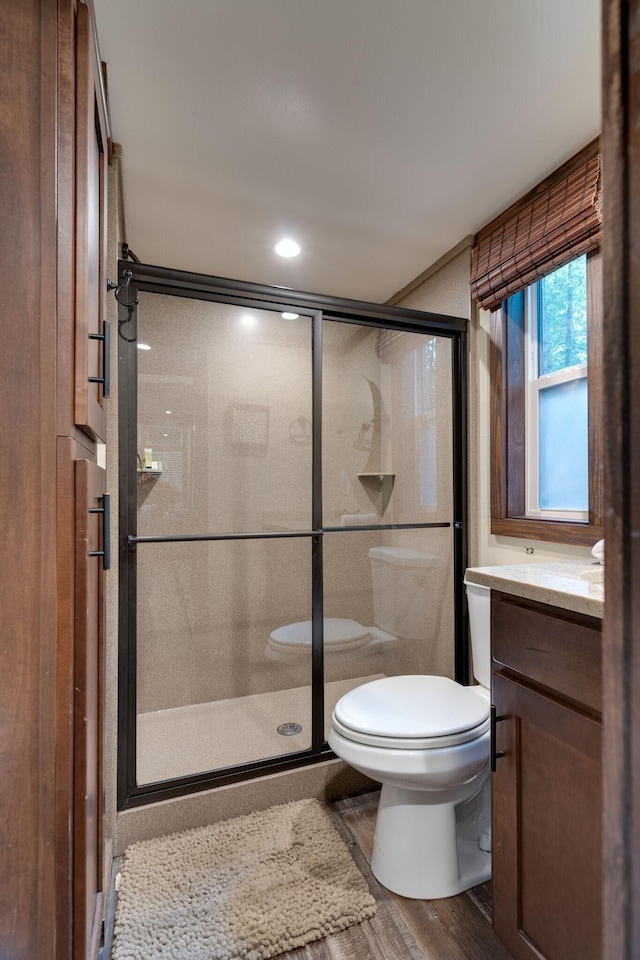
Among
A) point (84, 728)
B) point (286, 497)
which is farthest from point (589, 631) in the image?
point (286, 497)

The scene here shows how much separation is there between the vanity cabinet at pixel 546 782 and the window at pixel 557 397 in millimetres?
782

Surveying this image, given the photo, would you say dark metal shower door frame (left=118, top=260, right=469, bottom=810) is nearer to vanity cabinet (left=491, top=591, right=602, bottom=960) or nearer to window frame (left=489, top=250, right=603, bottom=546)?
window frame (left=489, top=250, right=603, bottom=546)

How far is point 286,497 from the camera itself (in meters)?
2.14

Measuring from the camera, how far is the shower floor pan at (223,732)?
5.79 ft

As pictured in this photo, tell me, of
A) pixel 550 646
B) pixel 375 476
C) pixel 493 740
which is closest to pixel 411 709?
pixel 493 740

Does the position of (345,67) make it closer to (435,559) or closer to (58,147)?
(58,147)

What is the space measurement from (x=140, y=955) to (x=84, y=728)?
84 cm

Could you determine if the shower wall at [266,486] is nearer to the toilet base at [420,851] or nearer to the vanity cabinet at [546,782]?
the toilet base at [420,851]

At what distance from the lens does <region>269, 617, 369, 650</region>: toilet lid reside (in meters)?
2.15

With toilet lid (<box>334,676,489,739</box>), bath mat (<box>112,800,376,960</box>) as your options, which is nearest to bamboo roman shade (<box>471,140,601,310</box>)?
toilet lid (<box>334,676,489,739</box>)

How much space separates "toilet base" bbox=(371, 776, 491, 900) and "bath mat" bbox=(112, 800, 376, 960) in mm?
109

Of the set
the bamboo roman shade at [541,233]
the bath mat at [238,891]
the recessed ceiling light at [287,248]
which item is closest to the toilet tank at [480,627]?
the bath mat at [238,891]

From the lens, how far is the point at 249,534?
2.00m

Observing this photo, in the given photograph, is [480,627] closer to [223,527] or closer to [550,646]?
[550,646]
